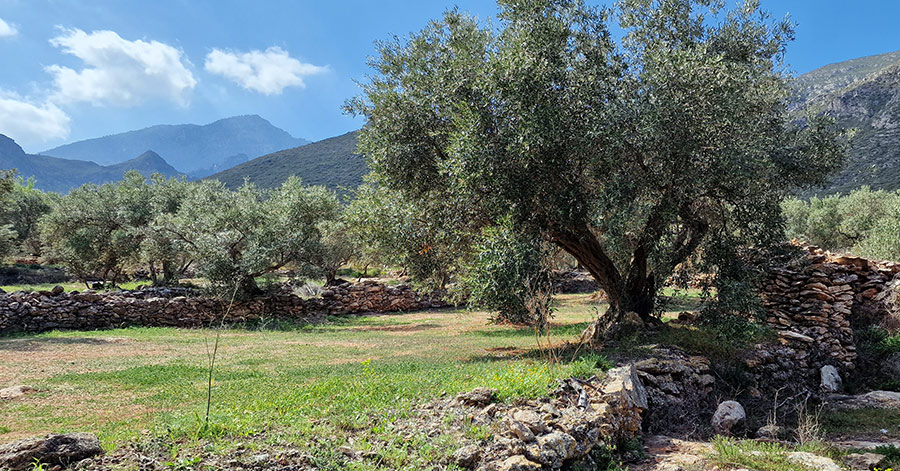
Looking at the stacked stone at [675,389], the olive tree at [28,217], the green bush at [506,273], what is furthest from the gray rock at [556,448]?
the olive tree at [28,217]

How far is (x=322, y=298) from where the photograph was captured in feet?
82.9

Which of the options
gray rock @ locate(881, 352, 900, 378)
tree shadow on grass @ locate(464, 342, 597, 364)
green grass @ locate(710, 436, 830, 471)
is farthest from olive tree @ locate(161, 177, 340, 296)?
gray rock @ locate(881, 352, 900, 378)

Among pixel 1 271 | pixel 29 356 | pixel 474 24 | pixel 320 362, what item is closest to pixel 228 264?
pixel 29 356

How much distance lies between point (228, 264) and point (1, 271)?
24698mm

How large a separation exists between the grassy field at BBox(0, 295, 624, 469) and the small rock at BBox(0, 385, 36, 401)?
0.22 metres

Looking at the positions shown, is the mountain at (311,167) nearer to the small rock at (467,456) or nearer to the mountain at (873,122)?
the mountain at (873,122)

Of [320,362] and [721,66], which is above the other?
[721,66]

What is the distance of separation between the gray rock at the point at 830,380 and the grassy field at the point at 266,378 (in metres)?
6.27

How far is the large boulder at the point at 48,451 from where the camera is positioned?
4.21 meters

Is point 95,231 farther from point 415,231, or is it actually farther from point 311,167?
point 311,167

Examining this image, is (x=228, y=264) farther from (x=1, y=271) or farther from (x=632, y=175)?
(x=1, y=271)

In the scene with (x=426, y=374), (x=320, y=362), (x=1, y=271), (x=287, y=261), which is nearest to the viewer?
(x=426, y=374)

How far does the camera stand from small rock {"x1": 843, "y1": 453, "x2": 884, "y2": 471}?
591cm

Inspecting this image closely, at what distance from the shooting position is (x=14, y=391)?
8.52m
